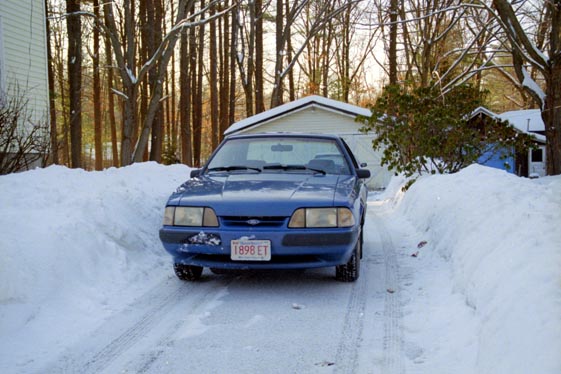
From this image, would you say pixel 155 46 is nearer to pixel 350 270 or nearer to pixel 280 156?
pixel 280 156

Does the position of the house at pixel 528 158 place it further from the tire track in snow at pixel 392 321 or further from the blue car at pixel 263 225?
the blue car at pixel 263 225

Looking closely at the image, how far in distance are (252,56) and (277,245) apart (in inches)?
976

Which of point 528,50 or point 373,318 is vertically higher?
point 528,50

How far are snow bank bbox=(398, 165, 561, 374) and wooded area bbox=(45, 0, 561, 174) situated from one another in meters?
4.48

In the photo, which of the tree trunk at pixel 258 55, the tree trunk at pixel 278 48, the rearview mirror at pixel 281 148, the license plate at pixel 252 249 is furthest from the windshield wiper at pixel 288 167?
the tree trunk at pixel 278 48

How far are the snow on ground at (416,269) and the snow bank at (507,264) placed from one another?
0.01 meters

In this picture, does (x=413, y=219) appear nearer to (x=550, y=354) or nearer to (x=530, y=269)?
(x=530, y=269)

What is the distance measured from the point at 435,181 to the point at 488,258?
5.53 meters

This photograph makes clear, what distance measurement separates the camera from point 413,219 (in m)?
8.77

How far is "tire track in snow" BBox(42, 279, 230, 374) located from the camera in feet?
10.3

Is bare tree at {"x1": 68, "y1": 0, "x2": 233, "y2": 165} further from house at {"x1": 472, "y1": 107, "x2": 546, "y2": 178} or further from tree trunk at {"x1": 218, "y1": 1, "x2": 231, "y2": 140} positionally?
house at {"x1": 472, "y1": 107, "x2": 546, "y2": 178}

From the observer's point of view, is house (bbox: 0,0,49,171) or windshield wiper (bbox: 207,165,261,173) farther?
house (bbox: 0,0,49,171)

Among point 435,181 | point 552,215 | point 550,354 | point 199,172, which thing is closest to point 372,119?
point 435,181

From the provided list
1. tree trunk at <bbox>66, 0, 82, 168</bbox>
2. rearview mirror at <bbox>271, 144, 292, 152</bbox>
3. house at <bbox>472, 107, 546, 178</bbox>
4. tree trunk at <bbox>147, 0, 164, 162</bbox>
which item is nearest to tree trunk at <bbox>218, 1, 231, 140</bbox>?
tree trunk at <bbox>147, 0, 164, 162</bbox>
